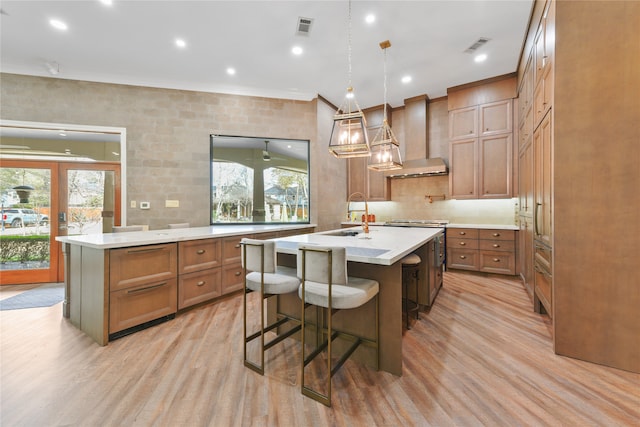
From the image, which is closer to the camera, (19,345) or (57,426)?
(57,426)

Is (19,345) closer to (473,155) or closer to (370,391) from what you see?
(370,391)

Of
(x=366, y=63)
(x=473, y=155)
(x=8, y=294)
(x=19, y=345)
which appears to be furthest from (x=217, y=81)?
(x=473, y=155)

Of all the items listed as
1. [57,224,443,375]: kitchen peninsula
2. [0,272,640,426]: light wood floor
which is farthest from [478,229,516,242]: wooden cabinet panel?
[57,224,443,375]: kitchen peninsula

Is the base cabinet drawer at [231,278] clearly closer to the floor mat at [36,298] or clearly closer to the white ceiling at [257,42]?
the floor mat at [36,298]

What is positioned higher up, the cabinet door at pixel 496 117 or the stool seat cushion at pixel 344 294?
the cabinet door at pixel 496 117

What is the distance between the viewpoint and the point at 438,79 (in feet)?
14.7

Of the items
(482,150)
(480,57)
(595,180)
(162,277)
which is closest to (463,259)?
(482,150)

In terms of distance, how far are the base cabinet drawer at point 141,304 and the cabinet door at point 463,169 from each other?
4.78m

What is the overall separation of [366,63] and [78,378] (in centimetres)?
469

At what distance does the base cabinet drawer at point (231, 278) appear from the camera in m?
3.38

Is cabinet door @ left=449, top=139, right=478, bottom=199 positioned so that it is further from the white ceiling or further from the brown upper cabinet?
the white ceiling

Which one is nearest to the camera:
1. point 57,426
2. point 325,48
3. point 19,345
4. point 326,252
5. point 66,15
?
point 57,426

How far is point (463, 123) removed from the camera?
4.75 meters

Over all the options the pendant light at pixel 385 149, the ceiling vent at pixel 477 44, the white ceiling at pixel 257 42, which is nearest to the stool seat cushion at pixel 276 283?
the pendant light at pixel 385 149
